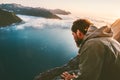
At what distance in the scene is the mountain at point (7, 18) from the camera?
5059 centimetres

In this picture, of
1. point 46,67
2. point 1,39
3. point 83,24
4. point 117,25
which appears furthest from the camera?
point 1,39

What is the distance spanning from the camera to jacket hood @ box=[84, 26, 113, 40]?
3264 millimetres

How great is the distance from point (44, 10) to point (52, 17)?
1989 millimetres

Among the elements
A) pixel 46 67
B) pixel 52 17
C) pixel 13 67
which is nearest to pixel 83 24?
pixel 52 17

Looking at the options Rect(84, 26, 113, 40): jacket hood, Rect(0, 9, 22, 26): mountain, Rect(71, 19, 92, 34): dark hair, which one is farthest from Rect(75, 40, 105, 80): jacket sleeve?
Rect(0, 9, 22, 26): mountain

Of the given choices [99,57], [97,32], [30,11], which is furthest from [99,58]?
[30,11]

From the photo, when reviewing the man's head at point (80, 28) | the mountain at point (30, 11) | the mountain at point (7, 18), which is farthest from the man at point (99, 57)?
the mountain at point (7, 18)

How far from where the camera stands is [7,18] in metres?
52.9

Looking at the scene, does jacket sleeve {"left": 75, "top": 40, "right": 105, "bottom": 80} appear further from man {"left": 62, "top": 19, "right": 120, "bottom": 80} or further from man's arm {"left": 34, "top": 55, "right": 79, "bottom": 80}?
man's arm {"left": 34, "top": 55, "right": 79, "bottom": 80}

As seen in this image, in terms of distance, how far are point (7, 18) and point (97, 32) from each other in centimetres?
5055

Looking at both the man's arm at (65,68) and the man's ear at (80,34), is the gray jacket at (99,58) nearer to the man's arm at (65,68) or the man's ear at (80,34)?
the man's ear at (80,34)

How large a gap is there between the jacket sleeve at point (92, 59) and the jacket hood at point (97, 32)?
0.54ft

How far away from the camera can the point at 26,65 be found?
2397 inches

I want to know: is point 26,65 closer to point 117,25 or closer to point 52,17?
point 52,17
